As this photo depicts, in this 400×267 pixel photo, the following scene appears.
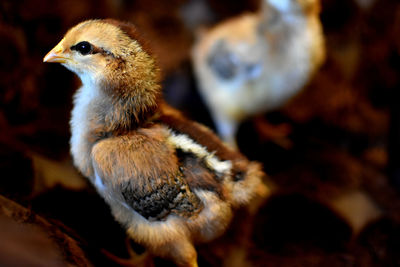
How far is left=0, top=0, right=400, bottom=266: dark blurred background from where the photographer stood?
1.31 meters

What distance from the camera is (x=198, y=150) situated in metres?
1.22

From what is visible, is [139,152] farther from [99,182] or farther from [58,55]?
[58,55]

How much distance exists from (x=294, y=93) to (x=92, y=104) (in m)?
1.24

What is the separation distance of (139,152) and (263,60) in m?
1.11

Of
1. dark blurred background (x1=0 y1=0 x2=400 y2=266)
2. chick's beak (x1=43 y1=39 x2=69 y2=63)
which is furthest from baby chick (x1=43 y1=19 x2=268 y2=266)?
dark blurred background (x1=0 y1=0 x2=400 y2=266)

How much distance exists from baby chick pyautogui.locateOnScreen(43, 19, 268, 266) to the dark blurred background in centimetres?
22

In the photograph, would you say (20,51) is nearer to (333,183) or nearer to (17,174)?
(17,174)

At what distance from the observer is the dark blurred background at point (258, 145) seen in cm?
131

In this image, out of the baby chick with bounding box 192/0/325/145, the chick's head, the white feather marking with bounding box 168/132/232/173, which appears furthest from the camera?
the baby chick with bounding box 192/0/325/145

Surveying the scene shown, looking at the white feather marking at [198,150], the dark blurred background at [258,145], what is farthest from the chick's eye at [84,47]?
the dark blurred background at [258,145]

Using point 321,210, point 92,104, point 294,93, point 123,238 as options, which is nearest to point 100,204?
point 123,238

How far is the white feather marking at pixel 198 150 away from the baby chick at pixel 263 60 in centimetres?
89

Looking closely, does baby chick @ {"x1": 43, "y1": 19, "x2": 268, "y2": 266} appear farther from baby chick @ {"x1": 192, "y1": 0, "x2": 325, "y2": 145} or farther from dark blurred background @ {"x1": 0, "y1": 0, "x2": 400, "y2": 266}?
baby chick @ {"x1": 192, "y1": 0, "x2": 325, "y2": 145}

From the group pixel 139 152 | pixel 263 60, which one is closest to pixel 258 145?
pixel 263 60
